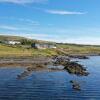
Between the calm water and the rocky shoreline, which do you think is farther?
the rocky shoreline

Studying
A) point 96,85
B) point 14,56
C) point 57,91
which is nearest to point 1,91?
point 57,91

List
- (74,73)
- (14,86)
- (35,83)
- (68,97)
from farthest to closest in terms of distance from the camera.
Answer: (74,73) → (35,83) → (14,86) → (68,97)

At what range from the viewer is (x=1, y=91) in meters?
61.5

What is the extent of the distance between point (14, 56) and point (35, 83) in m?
91.8

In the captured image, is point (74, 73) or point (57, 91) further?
point (74, 73)

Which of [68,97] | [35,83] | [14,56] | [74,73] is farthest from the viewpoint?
[14,56]

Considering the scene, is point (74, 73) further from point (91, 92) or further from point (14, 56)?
point (14, 56)

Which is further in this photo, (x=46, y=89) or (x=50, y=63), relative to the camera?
(x=50, y=63)

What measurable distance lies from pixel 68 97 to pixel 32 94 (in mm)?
7071

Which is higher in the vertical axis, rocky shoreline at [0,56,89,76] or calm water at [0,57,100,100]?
rocky shoreline at [0,56,89,76]

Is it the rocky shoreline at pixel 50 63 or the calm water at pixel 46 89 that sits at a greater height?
the rocky shoreline at pixel 50 63

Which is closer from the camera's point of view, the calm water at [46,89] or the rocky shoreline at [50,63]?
the calm water at [46,89]

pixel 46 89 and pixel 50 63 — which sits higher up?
pixel 50 63

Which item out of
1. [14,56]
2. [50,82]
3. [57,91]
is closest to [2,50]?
[14,56]
